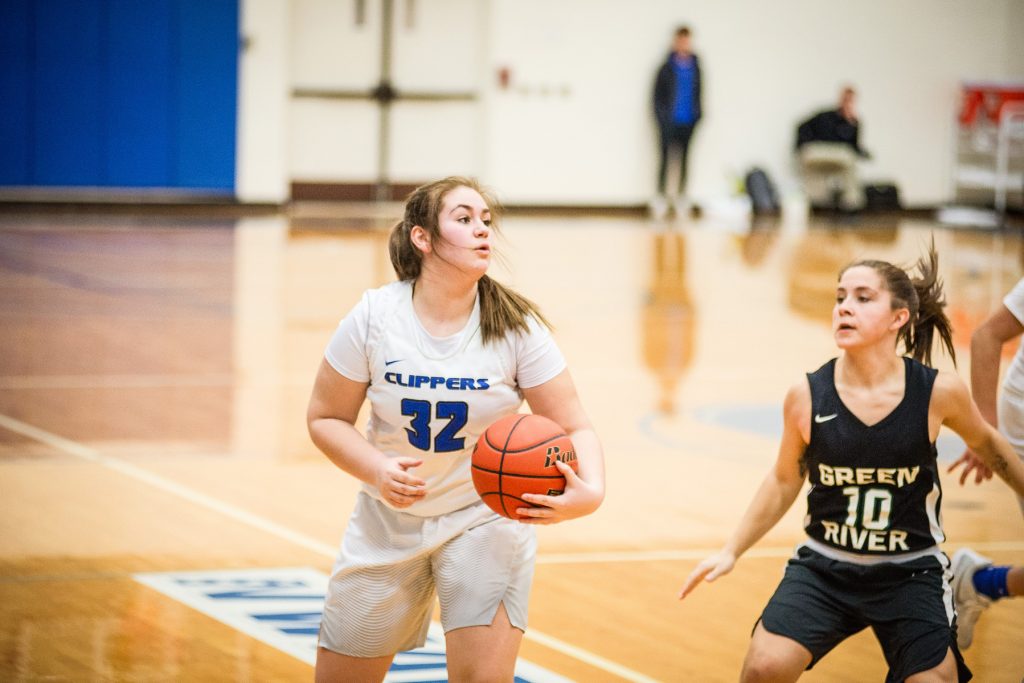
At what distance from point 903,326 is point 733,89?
20.3m

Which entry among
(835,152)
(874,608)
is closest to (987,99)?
(835,152)

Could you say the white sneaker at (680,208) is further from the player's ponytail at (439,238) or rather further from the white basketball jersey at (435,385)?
the white basketball jersey at (435,385)

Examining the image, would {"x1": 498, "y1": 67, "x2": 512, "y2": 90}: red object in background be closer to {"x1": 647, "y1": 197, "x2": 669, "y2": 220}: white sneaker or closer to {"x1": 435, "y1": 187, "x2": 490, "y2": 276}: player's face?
{"x1": 647, "y1": 197, "x2": 669, "y2": 220}: white sneaker

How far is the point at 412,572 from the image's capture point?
12.8 ft

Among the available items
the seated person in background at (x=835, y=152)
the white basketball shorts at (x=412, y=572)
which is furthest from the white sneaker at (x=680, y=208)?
the white basketball shorts at (x=412, y=572)

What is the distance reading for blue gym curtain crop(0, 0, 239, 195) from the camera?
20.3 m

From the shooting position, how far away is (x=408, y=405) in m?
3.82

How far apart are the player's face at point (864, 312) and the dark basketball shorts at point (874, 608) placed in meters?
0.58

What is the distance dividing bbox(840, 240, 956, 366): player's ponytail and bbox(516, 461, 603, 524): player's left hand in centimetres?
97

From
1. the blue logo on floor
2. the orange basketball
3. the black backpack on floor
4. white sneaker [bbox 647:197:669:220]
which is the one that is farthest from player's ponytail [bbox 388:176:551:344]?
the black backpack on floor

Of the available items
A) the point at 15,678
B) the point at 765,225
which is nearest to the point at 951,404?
the point at 15,678

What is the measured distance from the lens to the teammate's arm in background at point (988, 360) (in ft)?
15.1

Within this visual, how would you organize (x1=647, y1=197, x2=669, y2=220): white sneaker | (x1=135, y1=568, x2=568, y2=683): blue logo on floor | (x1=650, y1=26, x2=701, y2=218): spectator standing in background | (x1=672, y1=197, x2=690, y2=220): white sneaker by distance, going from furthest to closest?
(x1=672, y1=197, x2=690, y2=220): white sneaker < (x1=647, y1=197, x2=669, y2=220): white sneaker < (x1=650, y1=26, x2=701, y2=218): spectator standing in background < (x1=135, y1=568, x2=568, y2=683): blue logo on floor

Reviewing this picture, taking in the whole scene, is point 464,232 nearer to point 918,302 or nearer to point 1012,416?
point 918,302
